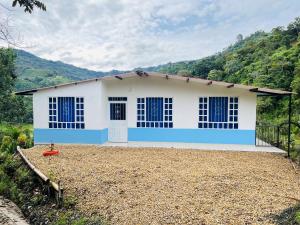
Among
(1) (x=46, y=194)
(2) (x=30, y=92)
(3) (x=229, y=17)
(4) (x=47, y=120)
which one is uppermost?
(3) (x=229, y=17)

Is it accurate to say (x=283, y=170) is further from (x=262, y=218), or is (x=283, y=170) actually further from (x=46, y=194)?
(x=46, y=194)

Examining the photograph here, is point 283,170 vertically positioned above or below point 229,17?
below

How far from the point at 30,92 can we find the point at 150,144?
6.45 meters

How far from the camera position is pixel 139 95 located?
43.4 ft

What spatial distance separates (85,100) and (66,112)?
1185 mm

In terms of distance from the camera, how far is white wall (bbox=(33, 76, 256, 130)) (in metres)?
12.5

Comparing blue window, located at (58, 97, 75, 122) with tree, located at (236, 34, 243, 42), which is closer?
blue window, located at (58, 97, 75, 122)

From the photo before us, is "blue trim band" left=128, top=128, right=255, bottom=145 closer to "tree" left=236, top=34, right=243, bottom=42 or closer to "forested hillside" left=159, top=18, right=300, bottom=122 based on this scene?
"forested hillside" left=159, top=18, right=300, bottom=122

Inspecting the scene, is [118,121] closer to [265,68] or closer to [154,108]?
[154,108]

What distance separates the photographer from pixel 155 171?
8258mm

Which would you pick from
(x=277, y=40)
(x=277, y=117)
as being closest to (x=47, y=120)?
(x=277, y=117)

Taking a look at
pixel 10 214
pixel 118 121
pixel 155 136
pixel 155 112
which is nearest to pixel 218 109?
pixel 155 112

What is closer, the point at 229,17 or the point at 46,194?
the point at 46,194

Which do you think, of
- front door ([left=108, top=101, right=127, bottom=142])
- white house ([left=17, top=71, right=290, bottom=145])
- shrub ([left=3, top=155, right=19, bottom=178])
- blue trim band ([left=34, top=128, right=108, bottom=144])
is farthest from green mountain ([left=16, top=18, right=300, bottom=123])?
shrub ([left=3, top=155, right=19, bottom=178])
